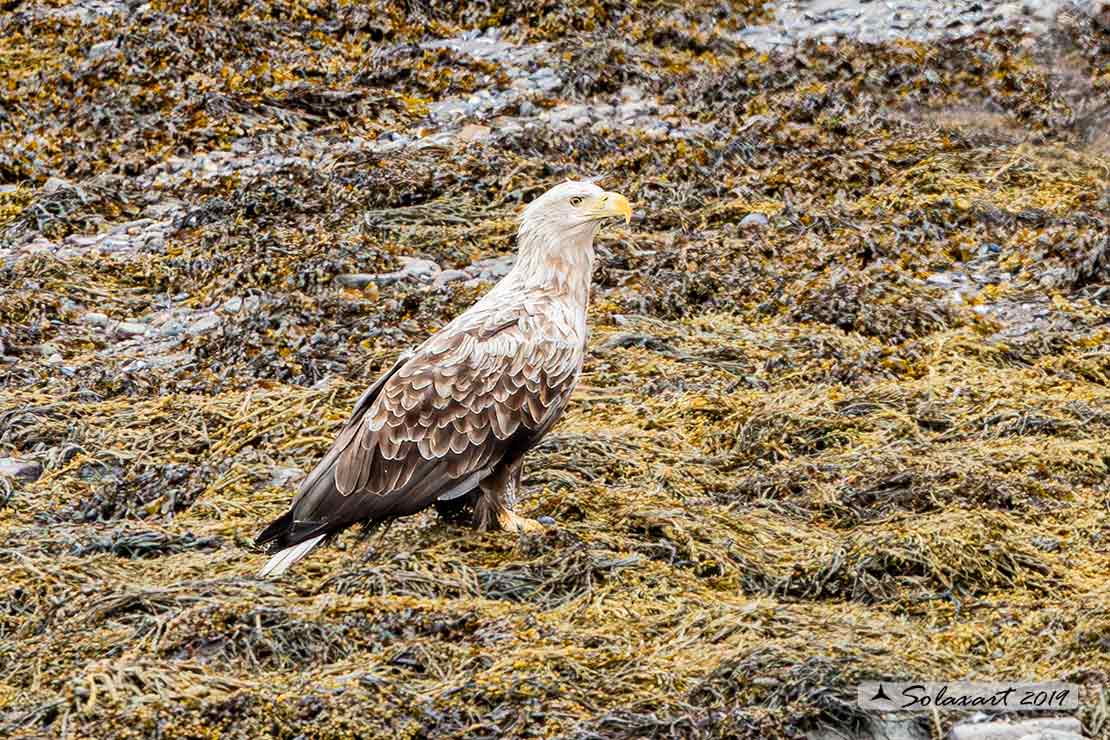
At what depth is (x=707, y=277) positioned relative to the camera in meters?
9.05

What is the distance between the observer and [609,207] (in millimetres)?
6691

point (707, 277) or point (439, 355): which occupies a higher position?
point (439, 355)

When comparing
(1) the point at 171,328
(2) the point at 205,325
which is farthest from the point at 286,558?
(1) the point at 171,328

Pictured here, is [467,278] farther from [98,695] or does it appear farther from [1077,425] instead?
[98,695]

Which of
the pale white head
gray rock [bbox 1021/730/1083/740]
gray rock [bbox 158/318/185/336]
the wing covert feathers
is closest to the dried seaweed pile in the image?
gray rock [bbox 158/318/185/336]

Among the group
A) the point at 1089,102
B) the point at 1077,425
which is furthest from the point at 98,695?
the point at 1089,102

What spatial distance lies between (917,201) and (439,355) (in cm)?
429

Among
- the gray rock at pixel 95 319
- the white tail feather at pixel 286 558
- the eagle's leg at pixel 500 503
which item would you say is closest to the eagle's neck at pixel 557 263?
the eagle's leg at pixel 500 503

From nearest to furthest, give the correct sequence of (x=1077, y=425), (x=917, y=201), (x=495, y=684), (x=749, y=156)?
(x=495, y=684) → (x=1077, y=425) → (x=917, y=201) → (x=749, y=156)

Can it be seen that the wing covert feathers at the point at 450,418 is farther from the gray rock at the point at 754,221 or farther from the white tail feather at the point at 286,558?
the gray rock at the point at 754,221

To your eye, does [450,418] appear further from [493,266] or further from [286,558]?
[493,266]

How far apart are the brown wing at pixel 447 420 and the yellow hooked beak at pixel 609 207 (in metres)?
0.57

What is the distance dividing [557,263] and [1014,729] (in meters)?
2.80

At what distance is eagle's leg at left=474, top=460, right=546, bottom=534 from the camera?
6590mm
